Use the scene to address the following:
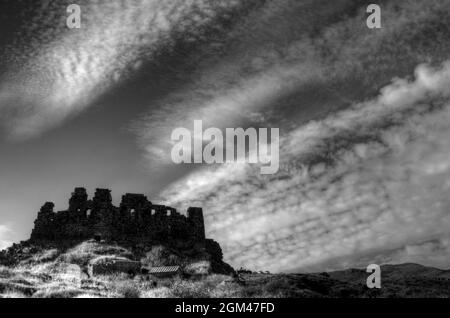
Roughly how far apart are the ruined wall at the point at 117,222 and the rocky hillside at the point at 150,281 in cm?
390

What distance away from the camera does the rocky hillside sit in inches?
1042

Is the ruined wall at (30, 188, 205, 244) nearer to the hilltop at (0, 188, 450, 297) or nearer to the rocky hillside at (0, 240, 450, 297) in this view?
the hilltop at (0, 188, 450, 297)

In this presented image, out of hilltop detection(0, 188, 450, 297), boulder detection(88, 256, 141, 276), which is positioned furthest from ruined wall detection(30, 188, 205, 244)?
boulder detection(88, 256, 141, 276)

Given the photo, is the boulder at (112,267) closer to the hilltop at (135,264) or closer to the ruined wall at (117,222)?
the hilltop at (135,264)

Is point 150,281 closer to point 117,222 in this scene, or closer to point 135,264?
point 135,264

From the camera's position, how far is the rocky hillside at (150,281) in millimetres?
26475

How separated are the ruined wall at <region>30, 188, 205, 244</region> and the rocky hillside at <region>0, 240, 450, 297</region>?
390 centimetres

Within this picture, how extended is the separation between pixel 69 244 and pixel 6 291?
84.0 feet

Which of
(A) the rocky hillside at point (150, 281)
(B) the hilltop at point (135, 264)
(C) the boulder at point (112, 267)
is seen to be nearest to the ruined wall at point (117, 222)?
(B) the hilltop at point (135, 264)

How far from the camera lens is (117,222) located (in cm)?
5197

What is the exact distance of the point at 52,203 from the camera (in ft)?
172

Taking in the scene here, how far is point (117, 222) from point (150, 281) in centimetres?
2006
